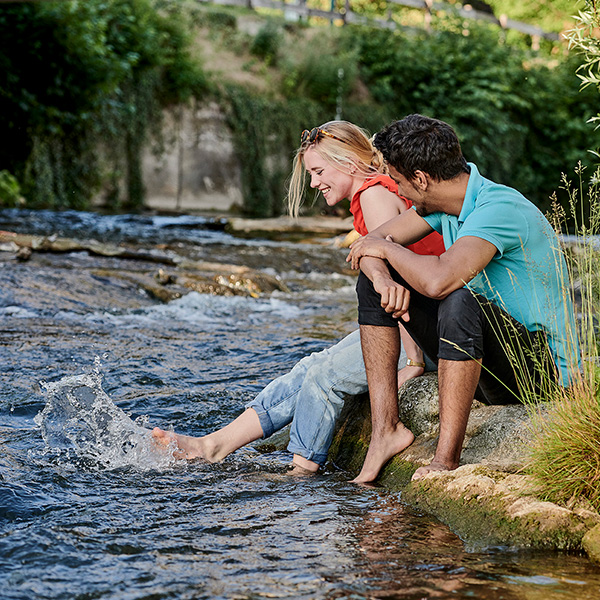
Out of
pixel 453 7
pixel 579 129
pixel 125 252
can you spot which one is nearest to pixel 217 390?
pixel 125 252

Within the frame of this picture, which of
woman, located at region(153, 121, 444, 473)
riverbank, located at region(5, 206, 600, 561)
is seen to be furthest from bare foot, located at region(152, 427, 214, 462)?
riverbank, located at region(5, 206, 600, 561)

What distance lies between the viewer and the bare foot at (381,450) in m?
3.35

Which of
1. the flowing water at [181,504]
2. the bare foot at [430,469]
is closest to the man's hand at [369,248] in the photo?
the bare foot at [430,469]

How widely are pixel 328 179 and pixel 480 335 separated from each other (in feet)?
4.09

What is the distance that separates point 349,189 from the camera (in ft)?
12.6

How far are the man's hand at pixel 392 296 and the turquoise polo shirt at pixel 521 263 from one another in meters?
0.27

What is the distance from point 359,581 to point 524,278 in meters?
1.38

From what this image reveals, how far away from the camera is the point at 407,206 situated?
3.76 m

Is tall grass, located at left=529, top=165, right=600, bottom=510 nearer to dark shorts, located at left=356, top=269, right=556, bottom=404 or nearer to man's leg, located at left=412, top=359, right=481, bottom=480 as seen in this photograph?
dark shorts, located at left=356, top=269, right=556, bottom=404

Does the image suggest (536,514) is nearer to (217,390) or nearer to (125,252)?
(217,390)

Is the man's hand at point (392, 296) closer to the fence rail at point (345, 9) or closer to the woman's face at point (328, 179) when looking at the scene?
the woman's face at point (328, 179)

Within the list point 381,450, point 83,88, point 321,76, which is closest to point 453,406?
point 381,450

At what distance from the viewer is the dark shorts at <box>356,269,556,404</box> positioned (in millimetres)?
2945

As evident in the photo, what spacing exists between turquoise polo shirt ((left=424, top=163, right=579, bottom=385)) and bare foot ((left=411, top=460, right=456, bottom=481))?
55cm
